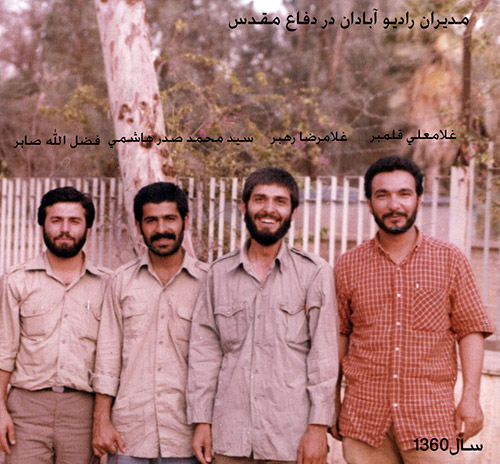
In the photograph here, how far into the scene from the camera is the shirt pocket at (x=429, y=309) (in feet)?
9.62

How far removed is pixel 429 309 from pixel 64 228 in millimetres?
1929

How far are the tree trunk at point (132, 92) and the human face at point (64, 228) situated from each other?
1.41 metres

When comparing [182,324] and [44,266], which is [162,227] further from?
[44,266]

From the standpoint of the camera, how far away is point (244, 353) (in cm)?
299

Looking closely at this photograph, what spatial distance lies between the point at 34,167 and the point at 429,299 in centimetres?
1260

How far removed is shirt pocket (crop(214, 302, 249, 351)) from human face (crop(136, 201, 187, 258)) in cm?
46

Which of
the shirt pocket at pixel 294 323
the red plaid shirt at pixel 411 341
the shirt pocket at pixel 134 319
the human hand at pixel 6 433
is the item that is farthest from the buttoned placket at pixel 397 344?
the human hand at pixel 6 433

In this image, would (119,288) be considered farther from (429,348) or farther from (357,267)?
(429,348)

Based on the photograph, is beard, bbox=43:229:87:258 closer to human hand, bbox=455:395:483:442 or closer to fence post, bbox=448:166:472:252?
human hand, bbox=455:395:483:442

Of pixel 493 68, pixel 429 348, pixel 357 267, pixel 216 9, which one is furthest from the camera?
pixel 216 9

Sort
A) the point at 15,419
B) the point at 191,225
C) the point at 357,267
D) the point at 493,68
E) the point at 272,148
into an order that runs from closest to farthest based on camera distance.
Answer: the point at 357,267 → the point at 15,419 → the point at 191,225 → the point at 493,68 → the point at 272,148

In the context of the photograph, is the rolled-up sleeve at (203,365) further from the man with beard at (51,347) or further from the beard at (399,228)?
the beard at (399,228)

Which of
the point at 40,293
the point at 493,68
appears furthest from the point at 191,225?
the point at 493,68

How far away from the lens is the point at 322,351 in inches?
115
